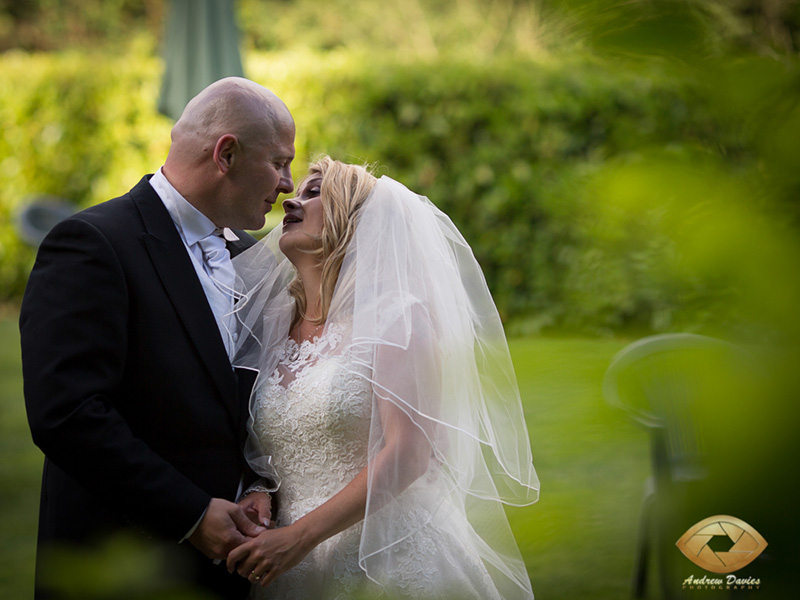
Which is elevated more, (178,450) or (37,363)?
(37,363)

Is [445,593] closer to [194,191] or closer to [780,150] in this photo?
[194,191]

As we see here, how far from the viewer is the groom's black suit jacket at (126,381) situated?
2.09 meters

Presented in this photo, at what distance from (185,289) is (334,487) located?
82cm

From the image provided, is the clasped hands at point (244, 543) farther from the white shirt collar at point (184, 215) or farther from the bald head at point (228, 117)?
the bald head at point (228, 117)

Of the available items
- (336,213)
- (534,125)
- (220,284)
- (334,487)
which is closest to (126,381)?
(220,284)

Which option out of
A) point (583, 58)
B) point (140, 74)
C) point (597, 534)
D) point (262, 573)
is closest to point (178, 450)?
point (262, 573)

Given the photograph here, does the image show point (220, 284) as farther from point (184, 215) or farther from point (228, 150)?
point (228, 150)

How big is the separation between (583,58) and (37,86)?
10162 millimetres

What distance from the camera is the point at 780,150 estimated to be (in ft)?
2.03

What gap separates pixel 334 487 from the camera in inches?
99.5

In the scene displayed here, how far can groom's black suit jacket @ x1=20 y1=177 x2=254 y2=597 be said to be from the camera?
6.86 ft

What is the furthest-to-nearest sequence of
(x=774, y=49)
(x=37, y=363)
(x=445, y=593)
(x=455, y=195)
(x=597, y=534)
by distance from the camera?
(x=455, y=195)
(x=445, y=593)
(x=37, y=363)
(x=597, y=534)
(x=774, y=49)

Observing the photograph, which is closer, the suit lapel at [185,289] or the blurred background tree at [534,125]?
the blurred background tree at [534,125]

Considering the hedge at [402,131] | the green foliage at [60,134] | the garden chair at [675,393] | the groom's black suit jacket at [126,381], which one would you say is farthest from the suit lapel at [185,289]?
the green foliage at [60,134]
